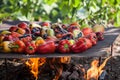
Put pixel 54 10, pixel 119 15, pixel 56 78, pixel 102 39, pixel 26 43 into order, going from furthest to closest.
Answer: pixel 54 10 → pixel 119 15 → pixel 56 78 → pixel 102 39 → pixel 26 43

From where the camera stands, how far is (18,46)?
2922 millimetres

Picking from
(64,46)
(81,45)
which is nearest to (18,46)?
(64,46)

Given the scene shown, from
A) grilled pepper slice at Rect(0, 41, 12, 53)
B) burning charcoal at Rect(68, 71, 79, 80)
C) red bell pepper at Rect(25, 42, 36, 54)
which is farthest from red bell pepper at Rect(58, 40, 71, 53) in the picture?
burning charcoal at Rect(68, 71, 79, 80)

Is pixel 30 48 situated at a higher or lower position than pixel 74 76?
higher

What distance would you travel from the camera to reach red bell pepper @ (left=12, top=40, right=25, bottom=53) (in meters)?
2.93

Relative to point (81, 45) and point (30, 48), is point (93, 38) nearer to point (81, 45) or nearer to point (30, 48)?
point (81, 45)

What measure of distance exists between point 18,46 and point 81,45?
544 mm

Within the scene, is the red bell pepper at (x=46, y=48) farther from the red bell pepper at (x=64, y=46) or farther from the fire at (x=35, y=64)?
the fire at (x=35, y=64)

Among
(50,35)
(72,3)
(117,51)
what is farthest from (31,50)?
(117,51)

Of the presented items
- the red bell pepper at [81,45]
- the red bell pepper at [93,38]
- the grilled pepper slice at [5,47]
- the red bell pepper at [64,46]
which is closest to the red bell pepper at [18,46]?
the grilled pepper slice at [5,47]

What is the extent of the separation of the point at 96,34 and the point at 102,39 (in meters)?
0.09

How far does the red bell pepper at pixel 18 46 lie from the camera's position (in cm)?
293

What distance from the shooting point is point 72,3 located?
3.41 m

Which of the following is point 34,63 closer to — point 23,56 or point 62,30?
point 62,30
